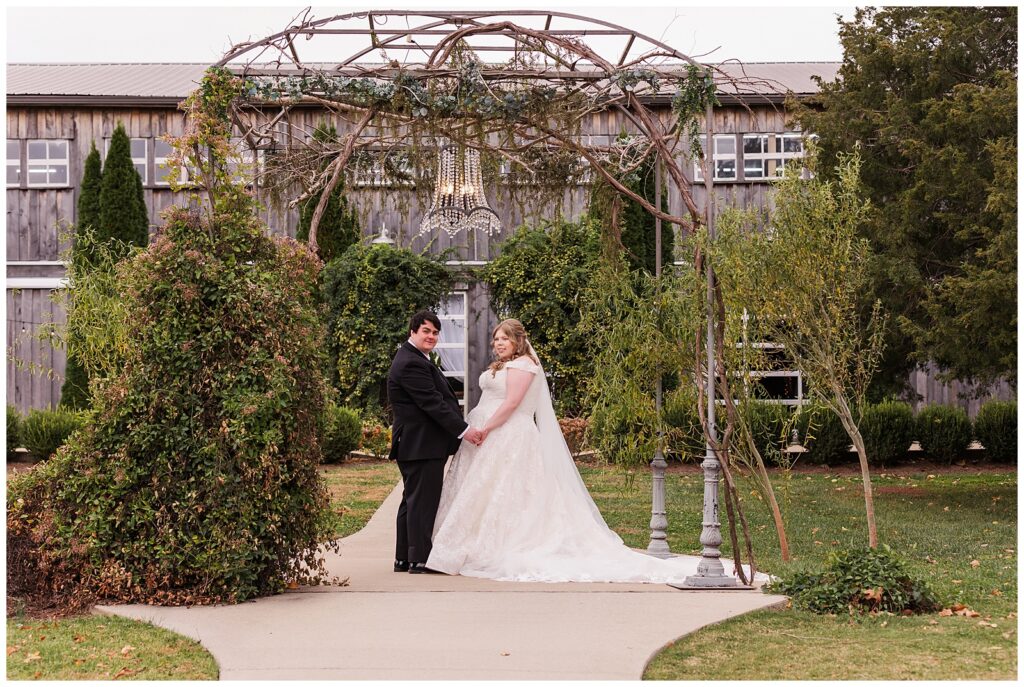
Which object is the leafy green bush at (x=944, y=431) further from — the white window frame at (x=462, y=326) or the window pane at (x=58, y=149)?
the window pane at (x=58, y=149)

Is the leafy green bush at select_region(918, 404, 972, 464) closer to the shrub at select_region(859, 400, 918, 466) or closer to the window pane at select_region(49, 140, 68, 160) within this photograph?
the shrub at select_region(859, 400, 918, 466)

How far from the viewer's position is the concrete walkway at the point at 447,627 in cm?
558

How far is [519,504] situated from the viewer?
348 inches

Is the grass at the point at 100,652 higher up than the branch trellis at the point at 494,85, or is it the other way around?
the branch trellis at the point at 494,85

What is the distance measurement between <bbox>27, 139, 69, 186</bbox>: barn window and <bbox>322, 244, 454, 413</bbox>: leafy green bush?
5719 mm

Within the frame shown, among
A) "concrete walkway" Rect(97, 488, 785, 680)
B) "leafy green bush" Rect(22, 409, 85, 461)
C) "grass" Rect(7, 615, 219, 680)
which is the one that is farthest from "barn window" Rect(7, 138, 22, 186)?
"grass" Rect(7, 615, 219, 680)

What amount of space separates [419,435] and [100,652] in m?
Answer: 3.21

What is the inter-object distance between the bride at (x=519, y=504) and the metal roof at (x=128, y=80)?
12218mm

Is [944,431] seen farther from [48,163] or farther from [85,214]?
[48,163]

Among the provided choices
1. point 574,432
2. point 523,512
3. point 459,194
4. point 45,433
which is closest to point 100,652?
point 523,512

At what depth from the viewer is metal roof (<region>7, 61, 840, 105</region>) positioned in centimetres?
2128

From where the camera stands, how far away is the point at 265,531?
728 cm

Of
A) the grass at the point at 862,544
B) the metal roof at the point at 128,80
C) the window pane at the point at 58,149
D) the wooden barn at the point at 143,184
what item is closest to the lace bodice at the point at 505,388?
the grass at the point at 862,544

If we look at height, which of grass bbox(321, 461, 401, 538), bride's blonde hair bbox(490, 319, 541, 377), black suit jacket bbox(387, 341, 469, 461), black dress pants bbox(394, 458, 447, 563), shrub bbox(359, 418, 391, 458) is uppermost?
bride's blonde hair bbox(490, 319, 541, 377)
